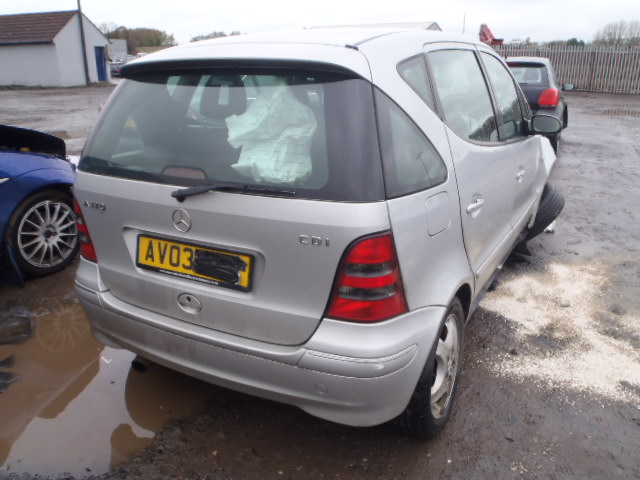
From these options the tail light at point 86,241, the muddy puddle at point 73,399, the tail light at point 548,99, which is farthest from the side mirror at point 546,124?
the tail light at point 548,99

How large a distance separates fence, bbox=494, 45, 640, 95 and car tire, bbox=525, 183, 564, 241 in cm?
2081

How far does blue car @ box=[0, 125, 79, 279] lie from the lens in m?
4.04

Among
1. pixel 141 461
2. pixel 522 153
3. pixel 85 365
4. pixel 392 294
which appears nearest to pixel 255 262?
pixel 392 294

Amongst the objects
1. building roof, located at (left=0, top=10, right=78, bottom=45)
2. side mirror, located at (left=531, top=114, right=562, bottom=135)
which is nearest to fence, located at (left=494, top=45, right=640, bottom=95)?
side mirror, located at (left=531, top=114, right=562, bottom=135)

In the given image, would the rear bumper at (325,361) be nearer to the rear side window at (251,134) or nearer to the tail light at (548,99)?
the rear side window at (251,134)

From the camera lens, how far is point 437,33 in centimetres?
306

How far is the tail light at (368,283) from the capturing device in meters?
1.95

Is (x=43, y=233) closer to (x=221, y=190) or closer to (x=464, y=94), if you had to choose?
(x=221, y=190)

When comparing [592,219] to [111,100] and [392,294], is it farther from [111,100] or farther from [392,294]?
[111,100]

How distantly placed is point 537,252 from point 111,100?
403 centimetres

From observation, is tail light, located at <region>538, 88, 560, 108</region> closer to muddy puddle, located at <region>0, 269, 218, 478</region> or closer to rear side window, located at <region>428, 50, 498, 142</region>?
rear side window, located at <region>428, 50, 498, 142</region>

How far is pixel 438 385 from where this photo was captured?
2.60 meters

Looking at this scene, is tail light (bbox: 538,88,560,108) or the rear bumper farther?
tail light (bbox: 538,88,560,108)

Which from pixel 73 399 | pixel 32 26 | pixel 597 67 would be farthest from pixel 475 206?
pixel 32 26
